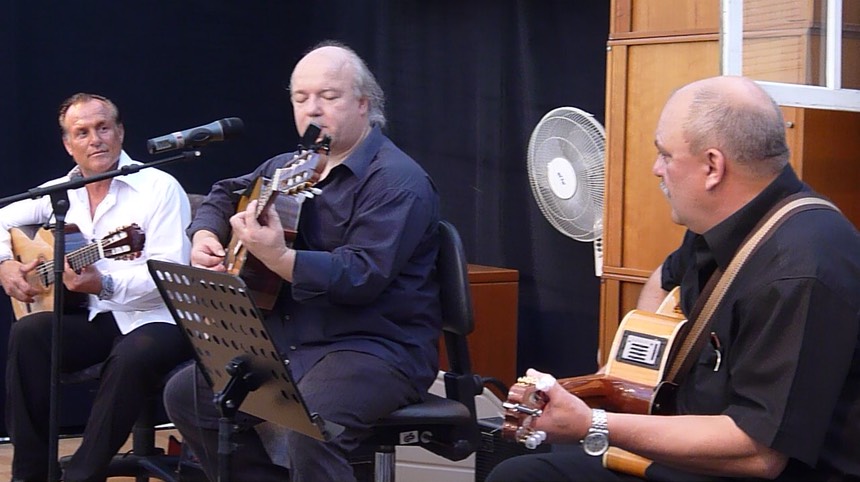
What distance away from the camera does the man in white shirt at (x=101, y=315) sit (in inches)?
148

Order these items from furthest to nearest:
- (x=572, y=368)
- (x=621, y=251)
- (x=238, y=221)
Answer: (x=572, y=368), (x=621, y=251), (x=238, y=221)

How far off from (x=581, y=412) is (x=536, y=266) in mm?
2638

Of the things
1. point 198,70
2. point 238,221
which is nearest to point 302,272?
point 238,221

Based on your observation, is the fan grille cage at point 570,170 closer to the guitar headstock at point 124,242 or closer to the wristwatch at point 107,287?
the guitar headstock at point 124,242

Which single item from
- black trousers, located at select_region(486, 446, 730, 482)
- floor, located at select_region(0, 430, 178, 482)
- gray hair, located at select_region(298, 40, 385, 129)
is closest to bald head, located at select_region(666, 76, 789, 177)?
black trousers, located at select_region(486, 446, 730, 482)

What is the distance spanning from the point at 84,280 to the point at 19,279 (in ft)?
1.43

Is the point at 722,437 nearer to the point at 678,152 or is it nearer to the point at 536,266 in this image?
the point at 678,152

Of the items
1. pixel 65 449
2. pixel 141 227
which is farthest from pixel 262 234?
pixel 65 449

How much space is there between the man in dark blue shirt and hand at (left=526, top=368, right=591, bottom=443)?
2.70 ft

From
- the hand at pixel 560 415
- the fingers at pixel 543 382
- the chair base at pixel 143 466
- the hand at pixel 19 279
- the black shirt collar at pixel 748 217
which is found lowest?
the chair base at pixel 143 466

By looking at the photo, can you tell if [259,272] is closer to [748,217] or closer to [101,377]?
[101,377]

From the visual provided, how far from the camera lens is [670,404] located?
2195 millimetres

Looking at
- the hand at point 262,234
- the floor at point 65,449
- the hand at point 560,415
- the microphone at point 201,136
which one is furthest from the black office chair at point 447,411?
the floor at point 65,449

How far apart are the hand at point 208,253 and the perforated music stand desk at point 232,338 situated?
35cm
